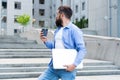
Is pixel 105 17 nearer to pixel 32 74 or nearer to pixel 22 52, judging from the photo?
pixel 22 52

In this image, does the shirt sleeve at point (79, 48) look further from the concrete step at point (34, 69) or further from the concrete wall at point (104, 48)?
the concrete wall at point (104, 48)

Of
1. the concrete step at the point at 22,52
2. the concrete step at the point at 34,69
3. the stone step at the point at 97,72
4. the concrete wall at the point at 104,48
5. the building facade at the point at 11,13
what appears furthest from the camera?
the building facade at the point at 11,13

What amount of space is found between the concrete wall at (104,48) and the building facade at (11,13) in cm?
4210

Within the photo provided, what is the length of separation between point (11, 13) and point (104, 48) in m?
45.2

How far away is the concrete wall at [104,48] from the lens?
1185 centimetres

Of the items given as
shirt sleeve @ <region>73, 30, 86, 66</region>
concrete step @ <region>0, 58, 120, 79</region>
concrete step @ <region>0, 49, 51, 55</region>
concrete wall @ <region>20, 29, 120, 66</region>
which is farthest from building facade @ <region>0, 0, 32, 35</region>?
shirt sleeve @ <region>73, 30, 86, 66</region>

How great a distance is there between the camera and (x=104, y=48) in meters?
12.7

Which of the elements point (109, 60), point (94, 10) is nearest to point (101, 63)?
point (109, 60)

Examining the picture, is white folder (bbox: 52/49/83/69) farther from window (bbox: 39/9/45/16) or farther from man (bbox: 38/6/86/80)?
window (bbox: 39/9/45/16)

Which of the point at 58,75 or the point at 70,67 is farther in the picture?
the point at 58,75

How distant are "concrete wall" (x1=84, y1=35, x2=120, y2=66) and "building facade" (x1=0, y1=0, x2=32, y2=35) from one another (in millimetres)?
42101

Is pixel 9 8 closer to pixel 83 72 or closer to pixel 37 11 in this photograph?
pixel 37 11

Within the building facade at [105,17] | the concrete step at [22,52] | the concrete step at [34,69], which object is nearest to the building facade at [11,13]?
the building facade at [105,17]

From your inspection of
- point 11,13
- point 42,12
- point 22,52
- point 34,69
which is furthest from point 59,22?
point 42,12
